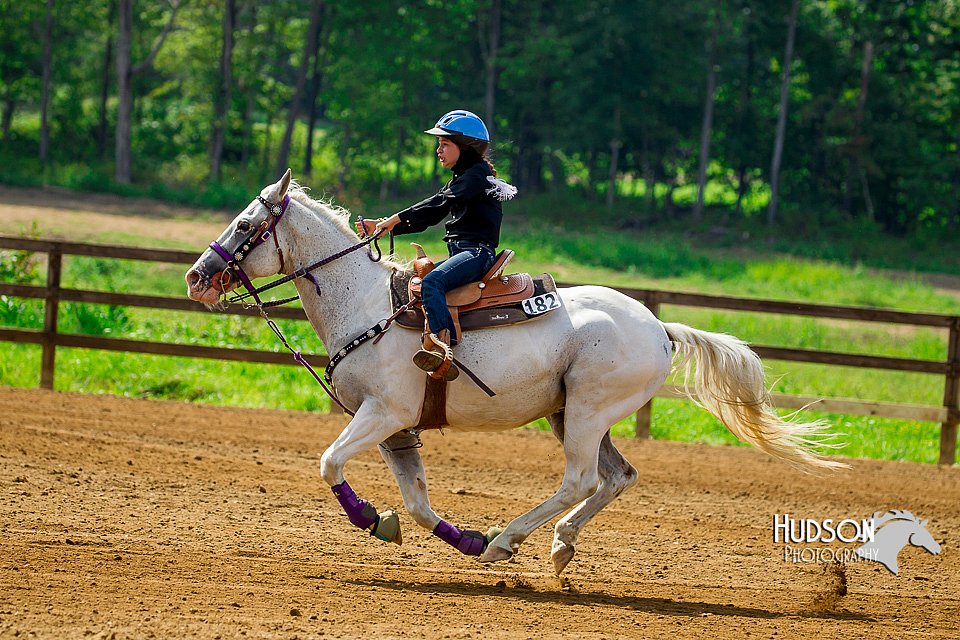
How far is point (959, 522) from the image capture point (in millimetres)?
8367

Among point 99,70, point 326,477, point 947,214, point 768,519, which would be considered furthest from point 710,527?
point 99,70

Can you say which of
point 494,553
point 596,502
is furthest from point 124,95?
point 494,553

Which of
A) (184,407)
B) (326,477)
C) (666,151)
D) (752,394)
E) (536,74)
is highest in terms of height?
(536,74)

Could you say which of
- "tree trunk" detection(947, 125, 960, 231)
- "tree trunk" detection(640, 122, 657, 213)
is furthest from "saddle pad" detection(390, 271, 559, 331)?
"tree trunk" detection(947, 125, 960, 231)

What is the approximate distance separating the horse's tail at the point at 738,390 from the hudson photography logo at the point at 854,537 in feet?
2.30

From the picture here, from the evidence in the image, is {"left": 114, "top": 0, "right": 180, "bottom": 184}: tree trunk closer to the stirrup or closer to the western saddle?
the western saddle

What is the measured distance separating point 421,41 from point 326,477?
38891 mm

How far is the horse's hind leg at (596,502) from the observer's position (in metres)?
6.07

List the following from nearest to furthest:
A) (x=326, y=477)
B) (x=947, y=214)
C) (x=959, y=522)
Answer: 1. (x=326, y=477)
2. (x=959, y=522)
3. (x=947, y=214)

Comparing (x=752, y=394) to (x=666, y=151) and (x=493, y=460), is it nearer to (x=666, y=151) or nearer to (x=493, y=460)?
(x=493, y=460)

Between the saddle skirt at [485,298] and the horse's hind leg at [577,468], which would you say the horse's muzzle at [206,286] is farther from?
the horse's hind leg at [577,468]

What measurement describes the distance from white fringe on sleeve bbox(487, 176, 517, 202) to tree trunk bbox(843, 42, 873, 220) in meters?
35.4

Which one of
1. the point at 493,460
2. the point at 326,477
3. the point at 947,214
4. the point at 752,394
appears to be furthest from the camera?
the point at 947,214

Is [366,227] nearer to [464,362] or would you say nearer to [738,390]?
[464,362]
